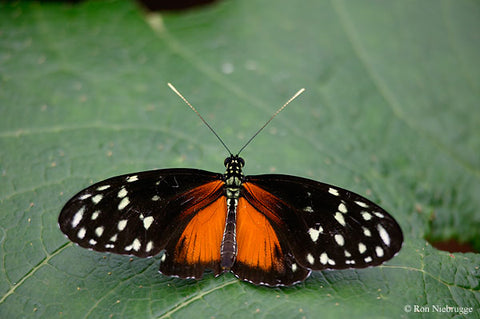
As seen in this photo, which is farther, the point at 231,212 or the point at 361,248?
the point at 231,212

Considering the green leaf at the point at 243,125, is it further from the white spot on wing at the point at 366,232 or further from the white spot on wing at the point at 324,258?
the white spot on wing at the point at 366,232

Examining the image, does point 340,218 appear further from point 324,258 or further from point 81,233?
point 81,233

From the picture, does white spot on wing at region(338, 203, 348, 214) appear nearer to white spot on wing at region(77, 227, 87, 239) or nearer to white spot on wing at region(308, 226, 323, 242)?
white spot on wing at region(308, 226, 323, 242)

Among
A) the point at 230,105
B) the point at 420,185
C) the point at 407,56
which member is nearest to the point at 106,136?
the point at 230,105

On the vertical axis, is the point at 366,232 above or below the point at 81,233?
above

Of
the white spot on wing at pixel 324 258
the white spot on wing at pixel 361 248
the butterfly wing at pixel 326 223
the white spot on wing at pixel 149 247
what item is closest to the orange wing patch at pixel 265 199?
the butterfly wing at pixel 326 223

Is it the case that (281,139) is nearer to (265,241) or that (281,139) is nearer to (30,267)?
(265,241)

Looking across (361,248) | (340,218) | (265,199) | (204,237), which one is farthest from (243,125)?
(361,248)
